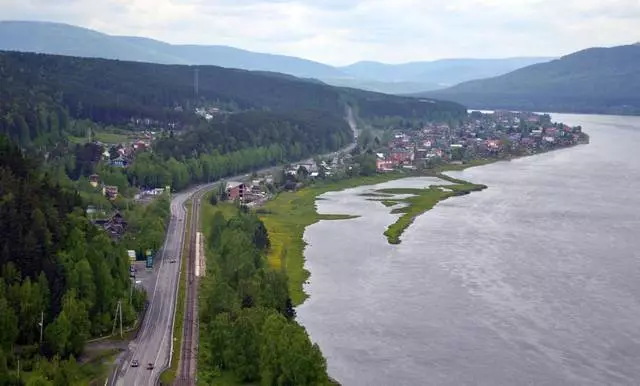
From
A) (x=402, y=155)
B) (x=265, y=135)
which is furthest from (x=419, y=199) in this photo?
(x=265, y=135)

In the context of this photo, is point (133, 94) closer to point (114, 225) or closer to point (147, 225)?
point (114, 225)

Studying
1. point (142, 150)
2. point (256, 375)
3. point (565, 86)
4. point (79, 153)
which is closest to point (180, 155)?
point (142, 150)

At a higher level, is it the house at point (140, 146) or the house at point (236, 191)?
the house at point (140, 146)

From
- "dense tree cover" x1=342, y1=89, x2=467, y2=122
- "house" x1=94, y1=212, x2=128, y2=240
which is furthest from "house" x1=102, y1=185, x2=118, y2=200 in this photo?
"dense tree cover" x1=342, y1=89, x2=467, y2=122

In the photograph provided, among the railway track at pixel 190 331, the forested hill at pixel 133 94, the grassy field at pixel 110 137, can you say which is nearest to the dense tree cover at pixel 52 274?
the railway track at pixel 190 331

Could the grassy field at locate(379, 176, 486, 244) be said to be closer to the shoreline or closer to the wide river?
the shoreline

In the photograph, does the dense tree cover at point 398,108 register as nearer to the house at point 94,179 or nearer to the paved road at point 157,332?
the house at point 94,179
